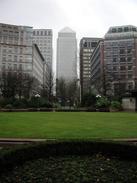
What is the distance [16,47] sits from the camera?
4808 inches

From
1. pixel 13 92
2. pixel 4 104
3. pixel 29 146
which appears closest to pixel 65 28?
pixel 13 92

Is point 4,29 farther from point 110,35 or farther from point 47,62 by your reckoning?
point 47,62

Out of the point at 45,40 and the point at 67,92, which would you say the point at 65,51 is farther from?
the point at 67,92

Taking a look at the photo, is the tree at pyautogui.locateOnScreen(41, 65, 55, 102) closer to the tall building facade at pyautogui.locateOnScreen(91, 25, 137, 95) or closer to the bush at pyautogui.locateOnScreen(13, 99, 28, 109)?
the bush at pyautogui.locateOnScreen(13, 99, 28, 109)

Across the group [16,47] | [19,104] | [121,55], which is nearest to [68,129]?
[19,104]

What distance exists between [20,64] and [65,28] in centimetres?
→ 6519

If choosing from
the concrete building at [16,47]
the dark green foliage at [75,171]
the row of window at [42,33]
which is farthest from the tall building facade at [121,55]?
the dark green foliage at [75,171]

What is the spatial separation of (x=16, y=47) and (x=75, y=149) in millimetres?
119498

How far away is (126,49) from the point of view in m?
106

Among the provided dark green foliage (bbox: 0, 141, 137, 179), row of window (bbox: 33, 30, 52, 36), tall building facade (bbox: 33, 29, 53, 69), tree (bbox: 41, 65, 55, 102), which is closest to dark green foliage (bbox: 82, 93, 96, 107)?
tree (bbox: 41, 65, 55, 102)

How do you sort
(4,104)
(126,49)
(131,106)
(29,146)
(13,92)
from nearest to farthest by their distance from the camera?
(29,146)
(131,106)
(4,104)
(13,92)
(126,49)

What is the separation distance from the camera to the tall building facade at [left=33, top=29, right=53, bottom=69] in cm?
18221

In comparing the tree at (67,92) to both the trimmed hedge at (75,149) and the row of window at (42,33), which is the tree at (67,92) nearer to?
the trimmed hedge at (75,149)

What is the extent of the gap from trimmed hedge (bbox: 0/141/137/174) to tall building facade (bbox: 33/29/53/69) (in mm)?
176897
